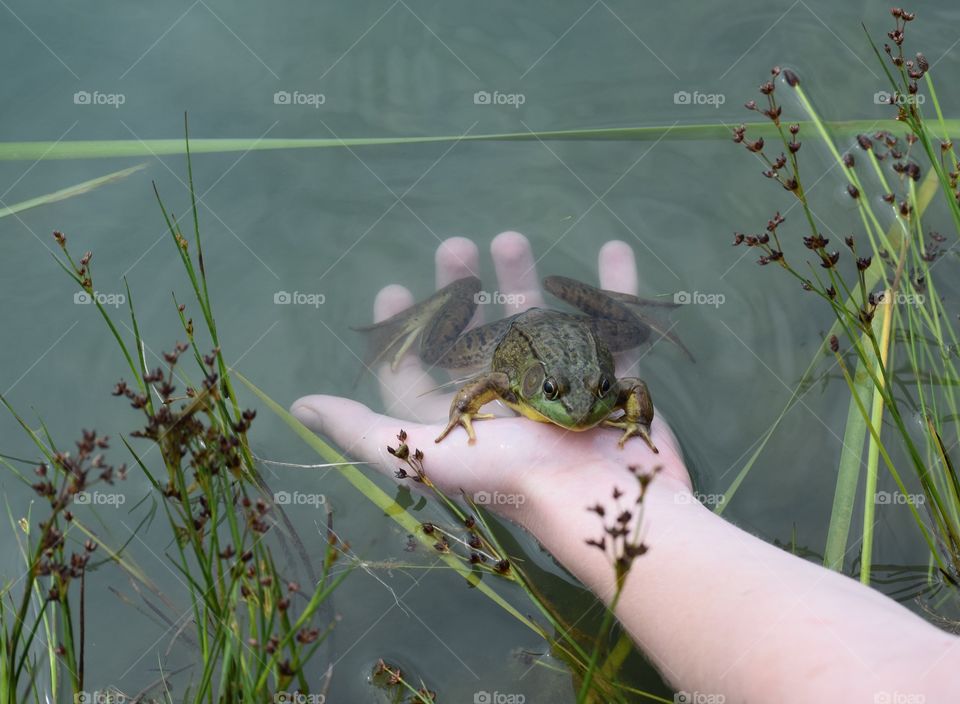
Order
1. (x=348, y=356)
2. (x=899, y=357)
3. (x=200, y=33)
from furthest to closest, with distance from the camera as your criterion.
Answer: (x=200, y=33) < (x=348, y=356) < (x=899, y=357)

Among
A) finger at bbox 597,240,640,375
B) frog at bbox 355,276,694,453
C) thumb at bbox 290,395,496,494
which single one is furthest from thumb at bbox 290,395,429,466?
finger at bbox 597,240,640,375

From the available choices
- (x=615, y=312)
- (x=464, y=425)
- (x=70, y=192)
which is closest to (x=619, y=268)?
(x=615, y=312)

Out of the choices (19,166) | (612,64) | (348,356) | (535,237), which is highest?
(612,64)

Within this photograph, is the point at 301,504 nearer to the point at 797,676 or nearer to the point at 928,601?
the point at 797,676

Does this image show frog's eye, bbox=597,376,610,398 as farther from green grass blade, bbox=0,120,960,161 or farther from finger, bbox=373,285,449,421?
green grass blade, bbox=0,120,960,161

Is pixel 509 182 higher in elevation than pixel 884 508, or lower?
higher

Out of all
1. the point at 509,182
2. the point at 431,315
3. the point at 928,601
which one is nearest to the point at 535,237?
the point at 509,182

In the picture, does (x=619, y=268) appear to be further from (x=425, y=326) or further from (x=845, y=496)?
(x=845, y=496)

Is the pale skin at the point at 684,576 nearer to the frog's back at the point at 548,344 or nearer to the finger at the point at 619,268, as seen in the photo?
the frog's back at the point at 548,344
